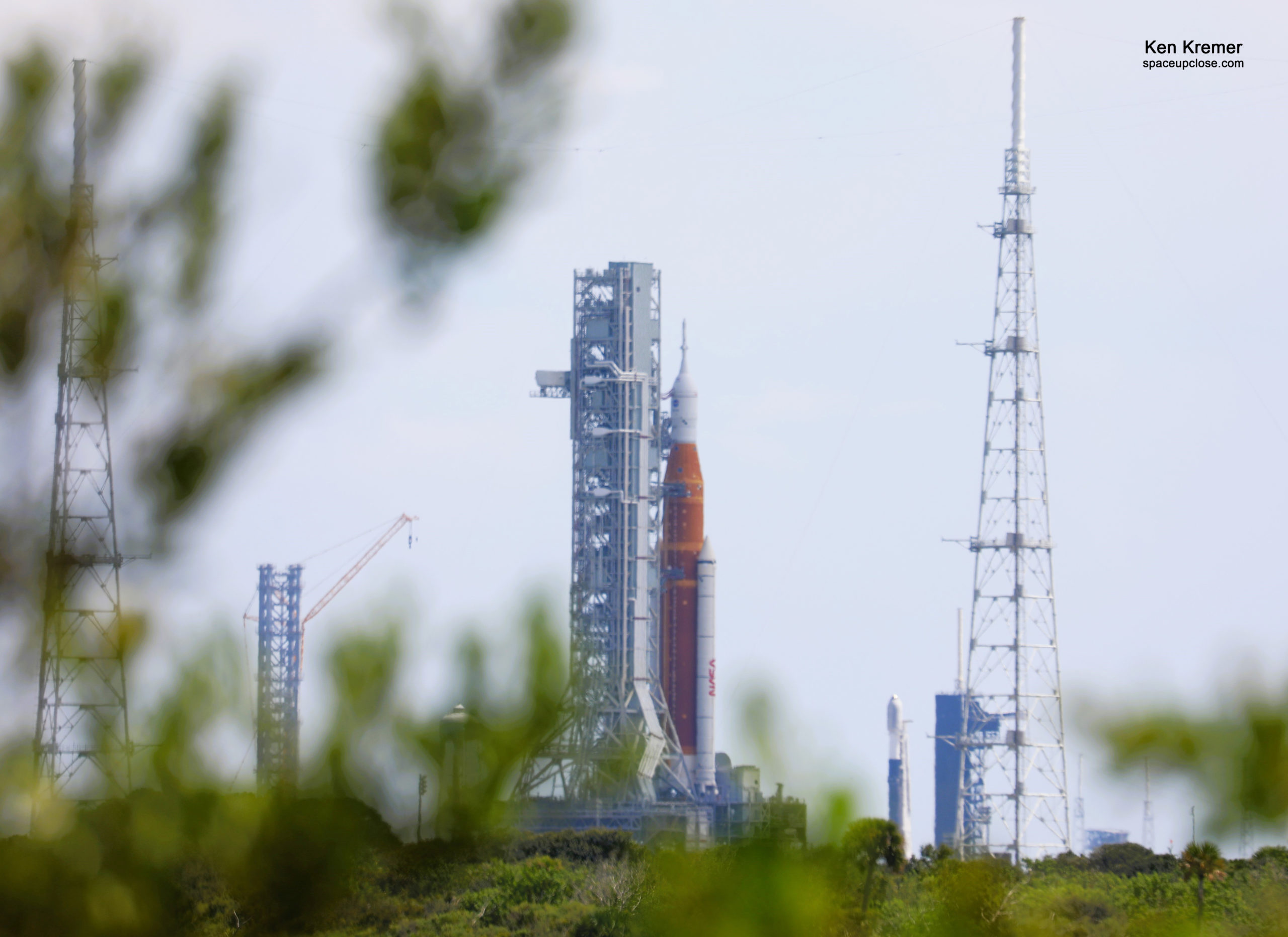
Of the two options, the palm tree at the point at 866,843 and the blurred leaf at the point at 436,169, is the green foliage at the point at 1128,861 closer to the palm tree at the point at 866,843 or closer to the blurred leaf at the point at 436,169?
the palm tree at the point at 866,843

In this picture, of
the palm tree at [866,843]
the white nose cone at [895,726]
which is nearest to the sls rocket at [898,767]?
the white nose cone at [895,726]

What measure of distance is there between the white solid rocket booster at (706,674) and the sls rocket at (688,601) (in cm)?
2

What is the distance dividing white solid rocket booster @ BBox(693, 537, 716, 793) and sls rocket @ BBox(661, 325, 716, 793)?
20 mm

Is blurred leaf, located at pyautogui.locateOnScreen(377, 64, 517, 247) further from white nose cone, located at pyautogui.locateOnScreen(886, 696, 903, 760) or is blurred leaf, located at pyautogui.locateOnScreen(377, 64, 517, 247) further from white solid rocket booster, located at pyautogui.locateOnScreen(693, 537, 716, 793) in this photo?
white nose cone, located at pyautogui.locateOnScreen(886, 696, 903, 760)

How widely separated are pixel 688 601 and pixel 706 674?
299 cm

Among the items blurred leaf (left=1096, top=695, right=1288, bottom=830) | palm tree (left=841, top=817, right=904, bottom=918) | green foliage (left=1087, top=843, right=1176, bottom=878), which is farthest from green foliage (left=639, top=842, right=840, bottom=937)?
green foliage (left=1087, top=843, right=1176, bottom=878)

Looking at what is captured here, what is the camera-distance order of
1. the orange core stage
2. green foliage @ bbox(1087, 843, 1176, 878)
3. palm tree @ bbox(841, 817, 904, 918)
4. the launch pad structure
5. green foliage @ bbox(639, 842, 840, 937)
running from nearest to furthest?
green foliage @ bbox(639, 842, 840, 937) < palm tree @ bbox(841, 817, 904, 918) < green foliage @ bbox(1087, 843, 1176, 878) < the launch pad structure < the orange core stage

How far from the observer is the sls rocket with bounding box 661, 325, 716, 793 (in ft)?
222

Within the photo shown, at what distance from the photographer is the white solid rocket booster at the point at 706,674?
6788 centimetres


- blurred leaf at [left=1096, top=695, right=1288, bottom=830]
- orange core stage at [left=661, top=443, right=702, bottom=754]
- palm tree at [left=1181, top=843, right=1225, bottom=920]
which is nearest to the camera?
blurred leaf at [left=1096, top=695, right=1288, bottom=830]

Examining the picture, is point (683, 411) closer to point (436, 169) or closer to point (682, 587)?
point (682, 587)

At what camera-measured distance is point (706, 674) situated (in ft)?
224

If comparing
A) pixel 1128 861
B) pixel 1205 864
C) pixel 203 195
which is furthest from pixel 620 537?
pixel 203 195

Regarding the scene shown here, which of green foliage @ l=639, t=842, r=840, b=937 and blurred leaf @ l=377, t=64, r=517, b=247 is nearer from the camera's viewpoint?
blurred leaf @ l=377, t=64, r=517, b=247
